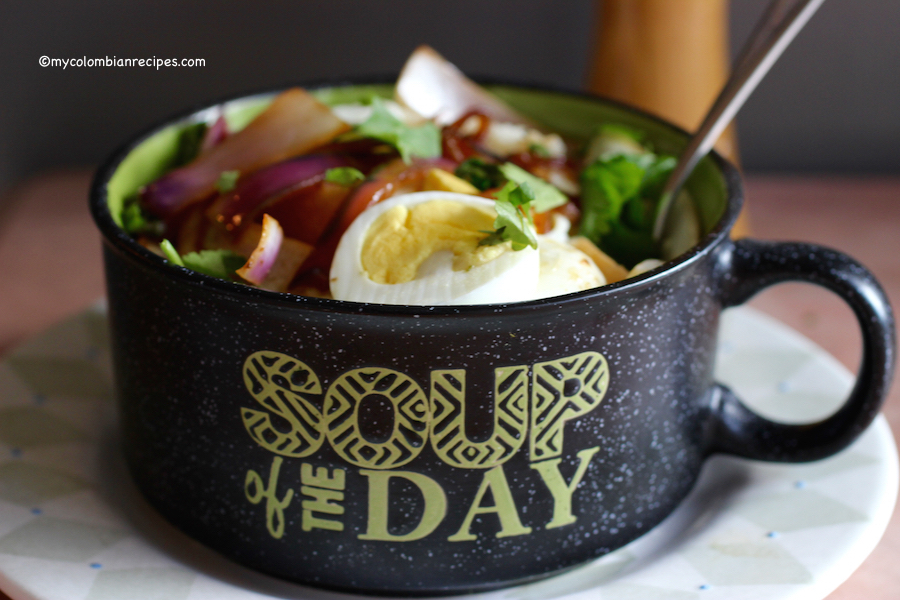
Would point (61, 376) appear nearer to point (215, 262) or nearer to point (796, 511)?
point (215, 262)

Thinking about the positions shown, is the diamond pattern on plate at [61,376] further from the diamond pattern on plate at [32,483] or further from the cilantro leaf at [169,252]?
the cilantro leaf at [169,252]

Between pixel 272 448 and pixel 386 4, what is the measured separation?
1.06 m

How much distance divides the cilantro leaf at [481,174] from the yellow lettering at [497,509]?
264 millimetres

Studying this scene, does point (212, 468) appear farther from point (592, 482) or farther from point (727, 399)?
point (727, 399)

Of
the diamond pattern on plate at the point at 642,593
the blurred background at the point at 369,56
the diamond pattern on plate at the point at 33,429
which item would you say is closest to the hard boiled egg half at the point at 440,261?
the diamond pattern on plate at the point at 642,593

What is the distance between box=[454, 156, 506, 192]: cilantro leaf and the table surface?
21.0 inches

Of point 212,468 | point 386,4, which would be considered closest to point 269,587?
point 212,468

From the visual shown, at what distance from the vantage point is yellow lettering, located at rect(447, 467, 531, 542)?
0.67m

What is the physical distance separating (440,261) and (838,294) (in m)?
0.34

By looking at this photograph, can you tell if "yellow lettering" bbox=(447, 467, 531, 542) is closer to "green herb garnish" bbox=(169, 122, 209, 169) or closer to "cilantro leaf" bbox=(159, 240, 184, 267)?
"cilantro leaf" bbox=(159, 240, 184, 267)

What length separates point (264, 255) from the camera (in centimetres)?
71

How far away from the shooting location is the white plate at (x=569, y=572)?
2.25 feet

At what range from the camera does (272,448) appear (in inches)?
26.5

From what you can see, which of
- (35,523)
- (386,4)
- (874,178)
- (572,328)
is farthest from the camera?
(874,178)
